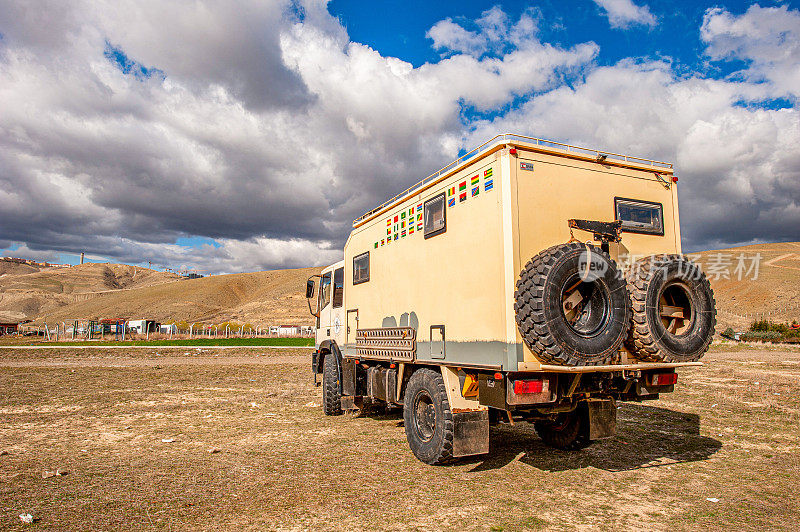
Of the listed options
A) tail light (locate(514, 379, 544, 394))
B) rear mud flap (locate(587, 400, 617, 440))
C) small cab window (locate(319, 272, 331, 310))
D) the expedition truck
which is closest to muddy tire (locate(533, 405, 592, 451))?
the expedition truck

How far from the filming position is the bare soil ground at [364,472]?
514cm

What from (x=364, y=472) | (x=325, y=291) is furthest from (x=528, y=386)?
(x=325, y=291)

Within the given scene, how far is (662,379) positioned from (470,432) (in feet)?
8.64

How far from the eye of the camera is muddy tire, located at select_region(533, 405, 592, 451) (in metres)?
7.65

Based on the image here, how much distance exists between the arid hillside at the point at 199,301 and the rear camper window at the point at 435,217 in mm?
81573

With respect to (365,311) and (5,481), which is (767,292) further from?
(5,481)

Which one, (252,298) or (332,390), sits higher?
(252,298)

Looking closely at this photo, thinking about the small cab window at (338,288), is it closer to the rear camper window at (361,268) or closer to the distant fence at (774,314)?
the rear camper window at (361,268)

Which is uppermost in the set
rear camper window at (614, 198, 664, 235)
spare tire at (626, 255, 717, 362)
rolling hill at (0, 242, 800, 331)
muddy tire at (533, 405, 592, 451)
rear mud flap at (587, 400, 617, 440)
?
rolling hill at (0, 242, 800, 331)

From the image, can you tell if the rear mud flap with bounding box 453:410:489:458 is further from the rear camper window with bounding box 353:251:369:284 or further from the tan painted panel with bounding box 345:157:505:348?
the rear camper window with bounding box 353:251:369:284

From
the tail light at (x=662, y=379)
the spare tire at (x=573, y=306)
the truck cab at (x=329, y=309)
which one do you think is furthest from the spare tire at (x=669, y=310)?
the truck cab at (x=329, y=309)

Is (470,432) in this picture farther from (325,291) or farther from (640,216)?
(325,291)

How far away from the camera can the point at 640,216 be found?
22.8 feet

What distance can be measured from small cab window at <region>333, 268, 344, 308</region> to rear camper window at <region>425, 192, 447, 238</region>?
4296mm
